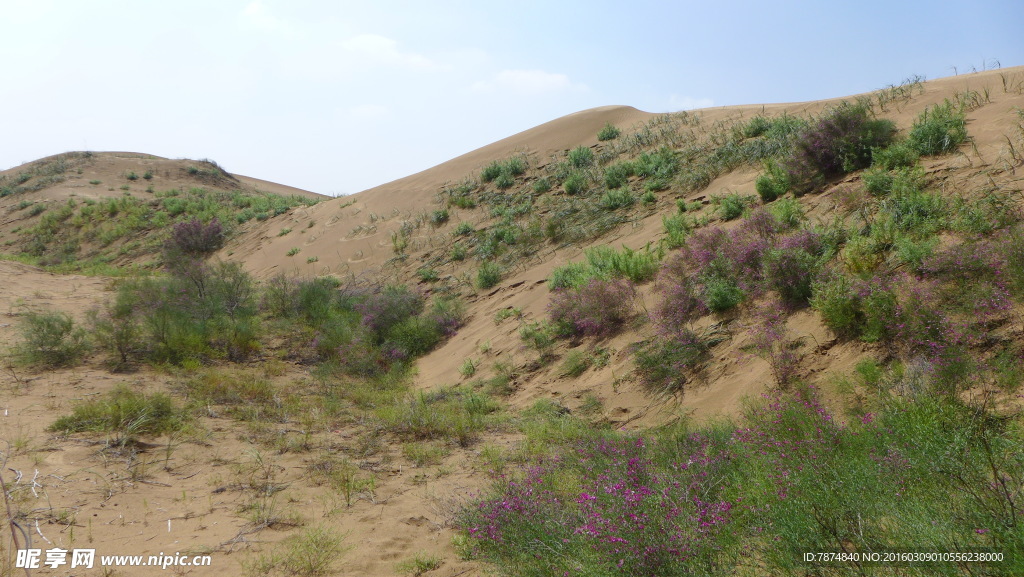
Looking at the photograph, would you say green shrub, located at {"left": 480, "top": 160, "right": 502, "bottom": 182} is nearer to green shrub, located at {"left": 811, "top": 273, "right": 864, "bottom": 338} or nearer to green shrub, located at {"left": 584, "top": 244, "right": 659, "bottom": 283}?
green shrub, located at {"left": 584, "top": 244, "right": 659, "bottom": 283}

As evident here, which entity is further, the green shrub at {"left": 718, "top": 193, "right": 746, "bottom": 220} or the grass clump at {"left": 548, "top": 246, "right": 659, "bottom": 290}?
the green shrub at {"left": 718, "top": 193, "right": 746, "bottom": 220}

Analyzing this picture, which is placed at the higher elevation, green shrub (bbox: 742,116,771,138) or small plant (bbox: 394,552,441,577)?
green shrub (bbox: 742,116,771,138)

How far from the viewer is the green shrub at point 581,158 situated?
16125mm

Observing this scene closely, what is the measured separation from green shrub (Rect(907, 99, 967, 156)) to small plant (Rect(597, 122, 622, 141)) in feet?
35.7

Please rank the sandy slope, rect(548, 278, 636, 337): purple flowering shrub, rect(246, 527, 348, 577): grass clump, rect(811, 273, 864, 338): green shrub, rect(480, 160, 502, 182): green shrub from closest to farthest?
rect(246, 527, 348, 577): grass clump < the sandy slope < rect(811, 273, 864, 338): green shrub < rect(548, 278, 636, 337): purple flowering shrub < rect(480, 160, 502, 182): green shrub

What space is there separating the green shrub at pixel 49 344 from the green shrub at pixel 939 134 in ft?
40.7

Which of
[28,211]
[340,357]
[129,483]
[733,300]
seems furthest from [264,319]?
[28,211]

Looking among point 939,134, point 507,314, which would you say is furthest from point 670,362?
point 939,134

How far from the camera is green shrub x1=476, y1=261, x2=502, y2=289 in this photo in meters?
12.1

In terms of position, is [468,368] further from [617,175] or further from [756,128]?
[756,128]

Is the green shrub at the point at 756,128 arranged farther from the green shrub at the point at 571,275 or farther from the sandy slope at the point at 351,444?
the green shrub at the point at 571,275

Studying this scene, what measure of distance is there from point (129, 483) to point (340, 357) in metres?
5.13

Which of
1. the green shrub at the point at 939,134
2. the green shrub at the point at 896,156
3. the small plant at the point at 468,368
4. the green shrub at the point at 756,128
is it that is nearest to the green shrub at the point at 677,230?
the green shrub at the point at 896,156

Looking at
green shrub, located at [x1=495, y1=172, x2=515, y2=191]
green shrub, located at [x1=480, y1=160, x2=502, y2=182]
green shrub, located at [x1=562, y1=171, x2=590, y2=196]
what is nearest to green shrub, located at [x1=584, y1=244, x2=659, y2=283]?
green shrub, located at [x1=562, y1=171, x2=590, y2=196]
